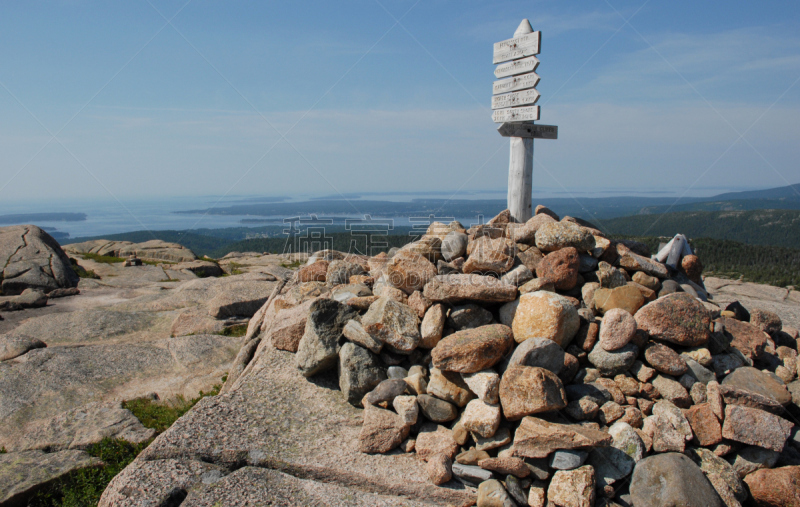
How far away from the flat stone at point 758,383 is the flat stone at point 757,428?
2.59 feet

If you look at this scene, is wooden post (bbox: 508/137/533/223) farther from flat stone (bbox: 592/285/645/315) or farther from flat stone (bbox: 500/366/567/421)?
flat stone (bbox: 500/366/567/421)

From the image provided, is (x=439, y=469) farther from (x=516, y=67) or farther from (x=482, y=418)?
(x=516, y=67)

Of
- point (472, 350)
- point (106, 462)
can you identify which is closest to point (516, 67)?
point (472, 350)

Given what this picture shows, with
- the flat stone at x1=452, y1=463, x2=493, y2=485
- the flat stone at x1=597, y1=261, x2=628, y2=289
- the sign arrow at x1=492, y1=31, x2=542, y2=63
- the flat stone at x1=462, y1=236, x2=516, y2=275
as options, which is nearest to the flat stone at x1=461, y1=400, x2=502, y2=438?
the flat stone at x1=452, y1=463, x2=493, y2=485

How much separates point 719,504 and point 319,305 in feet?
23.5

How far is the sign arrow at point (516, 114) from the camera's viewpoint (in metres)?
11.2

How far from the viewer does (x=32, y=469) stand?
8.44 meters

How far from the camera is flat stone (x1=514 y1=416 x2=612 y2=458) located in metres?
6.36

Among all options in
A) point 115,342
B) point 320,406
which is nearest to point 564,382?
point 320,406

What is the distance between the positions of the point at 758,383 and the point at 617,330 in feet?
8.54

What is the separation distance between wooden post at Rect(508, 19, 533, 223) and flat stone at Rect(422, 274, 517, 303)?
4066mm

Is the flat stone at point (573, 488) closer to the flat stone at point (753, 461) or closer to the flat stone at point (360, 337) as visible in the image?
the flat stone at point (753, 461)

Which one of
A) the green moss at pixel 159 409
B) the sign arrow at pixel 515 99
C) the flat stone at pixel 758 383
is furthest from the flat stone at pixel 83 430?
the flat stone at pixel 758 383

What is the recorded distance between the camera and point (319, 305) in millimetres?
9258
